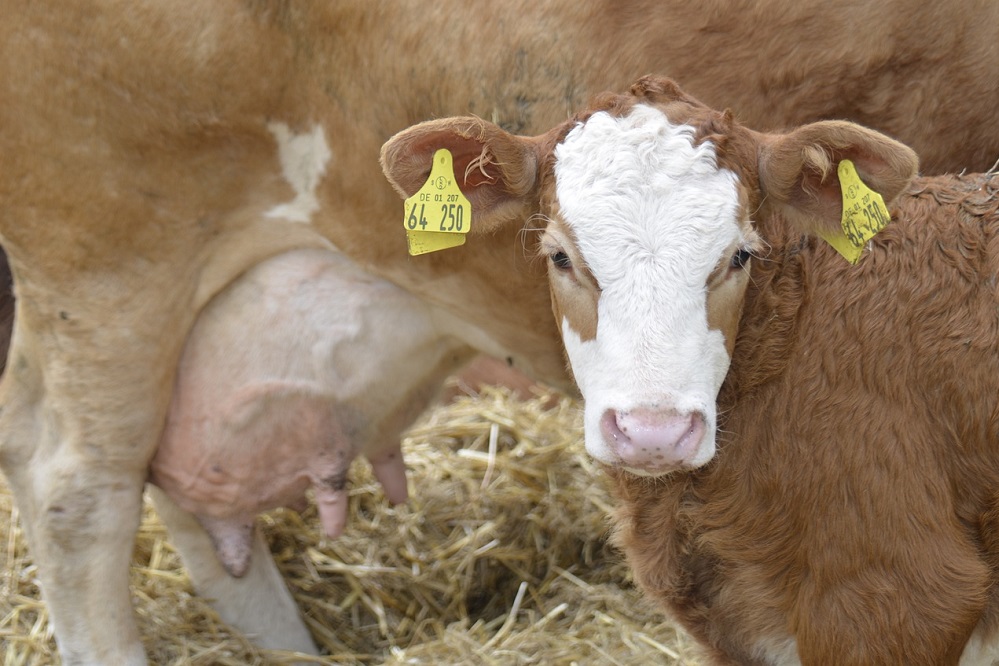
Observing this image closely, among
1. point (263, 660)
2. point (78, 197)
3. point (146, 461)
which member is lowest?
point (263, 660)

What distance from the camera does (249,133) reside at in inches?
138

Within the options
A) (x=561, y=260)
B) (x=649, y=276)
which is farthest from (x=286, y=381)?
(x=649, y=276)

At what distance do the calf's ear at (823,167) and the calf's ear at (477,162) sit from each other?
55 cm

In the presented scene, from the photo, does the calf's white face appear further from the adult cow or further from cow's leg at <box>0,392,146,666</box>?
cow's leg at <box>0,392,146,666</box>

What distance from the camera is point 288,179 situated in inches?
142

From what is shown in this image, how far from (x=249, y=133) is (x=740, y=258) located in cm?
155

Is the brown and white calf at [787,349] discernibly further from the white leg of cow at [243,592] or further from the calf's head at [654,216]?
the white leg of cow at [243,592]

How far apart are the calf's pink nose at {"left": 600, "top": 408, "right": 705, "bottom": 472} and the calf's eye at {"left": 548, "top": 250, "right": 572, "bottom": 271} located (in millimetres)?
405

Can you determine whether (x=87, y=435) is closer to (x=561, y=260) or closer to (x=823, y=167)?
(x=561, y=260)

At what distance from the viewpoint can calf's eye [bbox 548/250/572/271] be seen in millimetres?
2752

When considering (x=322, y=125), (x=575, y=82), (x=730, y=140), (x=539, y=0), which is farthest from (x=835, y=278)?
(x=322, y=125)

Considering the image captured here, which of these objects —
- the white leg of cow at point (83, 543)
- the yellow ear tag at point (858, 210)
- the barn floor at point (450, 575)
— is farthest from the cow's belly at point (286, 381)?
the yellow ear tag at point (858, 210)

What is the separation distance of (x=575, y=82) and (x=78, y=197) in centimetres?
143

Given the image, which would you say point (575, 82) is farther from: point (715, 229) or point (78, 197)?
point (78, 197)
